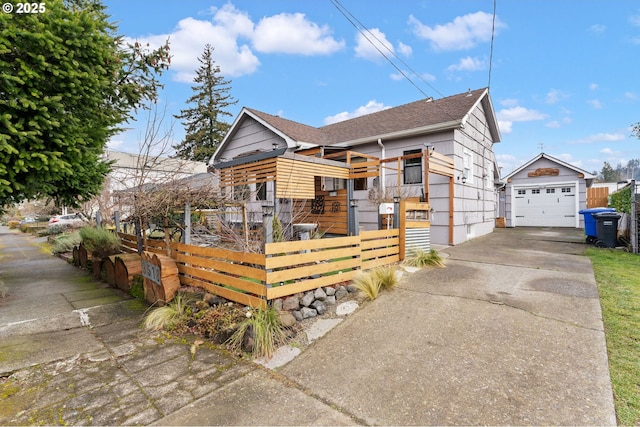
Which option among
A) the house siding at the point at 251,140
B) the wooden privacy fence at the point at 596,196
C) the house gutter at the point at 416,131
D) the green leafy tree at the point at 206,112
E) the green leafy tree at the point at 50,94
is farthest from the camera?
the green leafy tree at the point at 206,112

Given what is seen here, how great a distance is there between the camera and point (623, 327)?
12.1ft

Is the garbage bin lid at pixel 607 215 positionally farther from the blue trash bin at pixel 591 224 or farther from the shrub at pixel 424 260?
the shrub at pixel 424 260

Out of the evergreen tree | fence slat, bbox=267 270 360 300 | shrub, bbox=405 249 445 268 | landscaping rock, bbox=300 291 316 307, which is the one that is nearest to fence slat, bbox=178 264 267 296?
fence slat, bbox=267 270 360 300

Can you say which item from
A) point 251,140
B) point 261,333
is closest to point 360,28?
point 251,140

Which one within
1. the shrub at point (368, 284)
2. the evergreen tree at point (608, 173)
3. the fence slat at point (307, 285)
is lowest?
the shrub at point (368, 284)

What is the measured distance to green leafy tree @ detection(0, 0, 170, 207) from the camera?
412cm

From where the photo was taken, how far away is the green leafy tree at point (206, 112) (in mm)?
29828

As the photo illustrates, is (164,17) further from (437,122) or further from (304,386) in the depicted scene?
(304,386)

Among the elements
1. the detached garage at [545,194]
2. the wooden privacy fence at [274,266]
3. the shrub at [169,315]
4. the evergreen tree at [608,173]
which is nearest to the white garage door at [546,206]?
the detached garage at [545,194]

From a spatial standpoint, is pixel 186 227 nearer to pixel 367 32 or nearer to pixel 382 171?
pixel 367 32

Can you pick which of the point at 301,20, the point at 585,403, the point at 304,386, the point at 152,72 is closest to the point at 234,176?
the point at 152,72

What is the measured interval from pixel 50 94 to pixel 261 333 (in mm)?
4826

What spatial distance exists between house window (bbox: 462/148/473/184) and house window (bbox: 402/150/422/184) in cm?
166

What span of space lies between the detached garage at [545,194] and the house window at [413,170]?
422 inches
